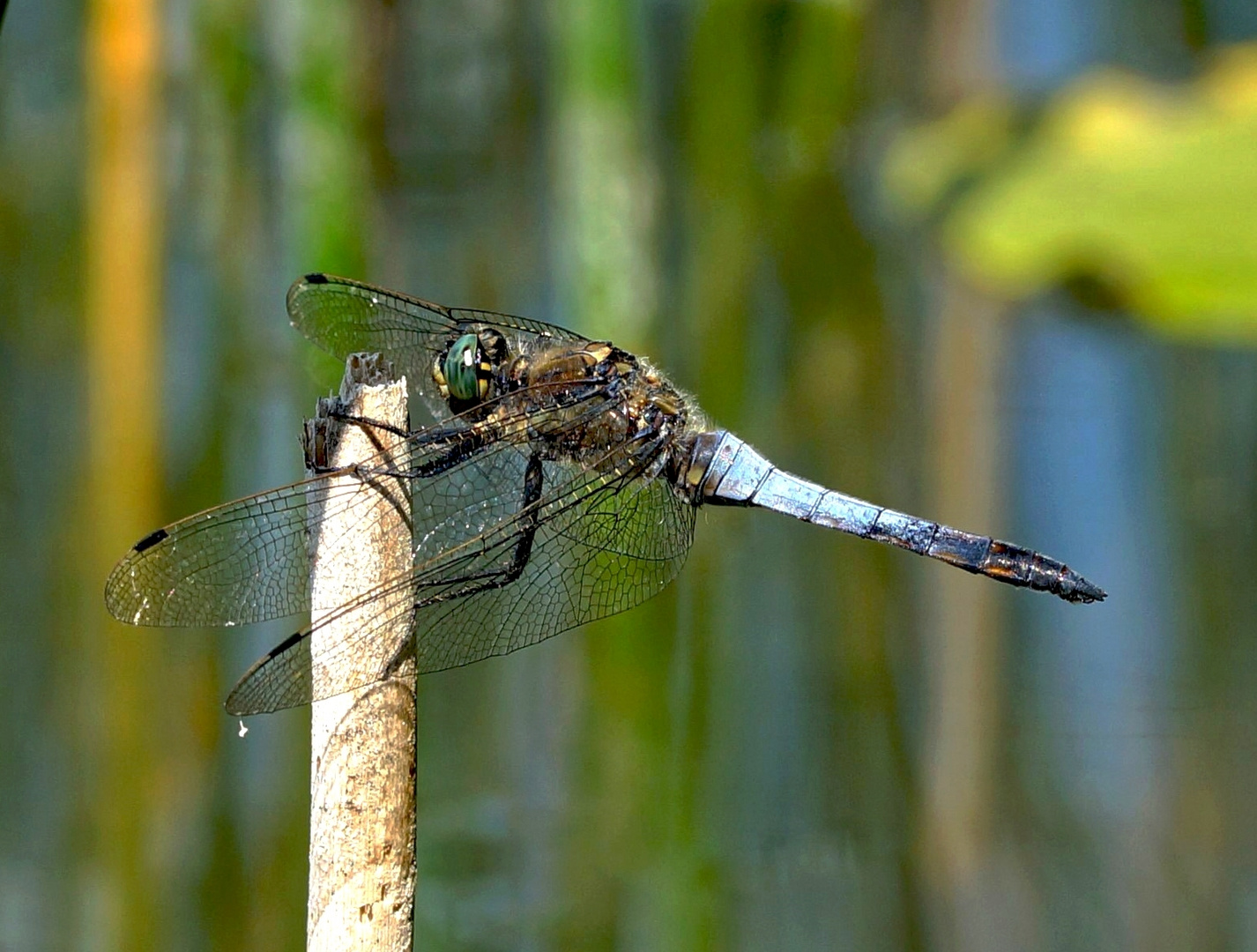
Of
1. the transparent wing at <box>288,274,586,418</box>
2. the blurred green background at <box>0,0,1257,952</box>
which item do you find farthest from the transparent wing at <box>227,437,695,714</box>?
the blurred green background at <box>0,0,1257,952</box>

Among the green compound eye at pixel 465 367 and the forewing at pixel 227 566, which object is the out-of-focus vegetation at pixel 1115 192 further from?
the forewing at pixel 227 566

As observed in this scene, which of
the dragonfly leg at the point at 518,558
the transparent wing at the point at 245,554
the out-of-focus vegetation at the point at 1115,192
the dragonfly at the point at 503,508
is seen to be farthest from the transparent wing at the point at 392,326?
the out-of-focus vegetation at the point at 1115,192

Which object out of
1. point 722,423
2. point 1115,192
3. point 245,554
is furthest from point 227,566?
point 1115,192

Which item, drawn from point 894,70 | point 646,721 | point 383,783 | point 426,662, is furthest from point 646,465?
point 894,70

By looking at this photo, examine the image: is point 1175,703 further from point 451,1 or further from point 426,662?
point 451,1

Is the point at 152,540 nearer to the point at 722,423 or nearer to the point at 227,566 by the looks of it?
the point at 227,566

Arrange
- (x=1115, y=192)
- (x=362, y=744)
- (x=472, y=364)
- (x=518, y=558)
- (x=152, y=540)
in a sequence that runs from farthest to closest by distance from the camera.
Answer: (x=1115, y=192) < (x=472, y=364) < (x=518, y=558) < (x=152, y=540) < (x=362, y=744)

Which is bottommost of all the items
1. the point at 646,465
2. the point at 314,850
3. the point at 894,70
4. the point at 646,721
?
the point at 314,850

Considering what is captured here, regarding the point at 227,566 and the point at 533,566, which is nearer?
the point at 227,566
